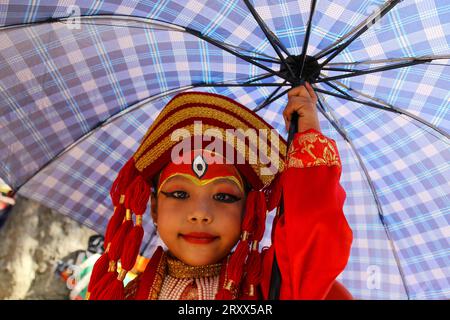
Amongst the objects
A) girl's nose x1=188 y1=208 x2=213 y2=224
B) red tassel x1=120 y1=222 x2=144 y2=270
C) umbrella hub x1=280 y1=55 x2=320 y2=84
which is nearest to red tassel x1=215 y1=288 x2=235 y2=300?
girl's nose x1=188 y1=208 x2=213 y2=224

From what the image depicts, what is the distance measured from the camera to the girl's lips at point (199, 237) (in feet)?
6.51

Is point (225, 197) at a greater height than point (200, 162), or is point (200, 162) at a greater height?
point (200, 162)

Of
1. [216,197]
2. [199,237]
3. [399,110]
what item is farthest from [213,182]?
[399,110]

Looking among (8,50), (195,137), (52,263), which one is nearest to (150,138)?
(195,137)

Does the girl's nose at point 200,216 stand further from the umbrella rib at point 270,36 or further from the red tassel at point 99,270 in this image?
the umbrella rib at point 270,36

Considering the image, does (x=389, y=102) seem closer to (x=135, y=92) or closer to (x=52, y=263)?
(x=135, y=92)

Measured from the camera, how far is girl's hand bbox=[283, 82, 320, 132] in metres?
1.99

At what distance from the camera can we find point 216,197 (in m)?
2.04

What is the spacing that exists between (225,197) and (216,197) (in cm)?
4

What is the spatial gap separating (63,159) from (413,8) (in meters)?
1.66

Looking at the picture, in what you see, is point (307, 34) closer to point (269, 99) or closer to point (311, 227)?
point (269, 99)

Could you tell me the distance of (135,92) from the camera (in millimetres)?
2562

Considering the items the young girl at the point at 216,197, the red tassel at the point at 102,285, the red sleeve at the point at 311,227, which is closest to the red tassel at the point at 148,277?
the young girl at the point at 216,197

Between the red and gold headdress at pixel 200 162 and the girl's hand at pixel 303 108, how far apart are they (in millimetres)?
162
